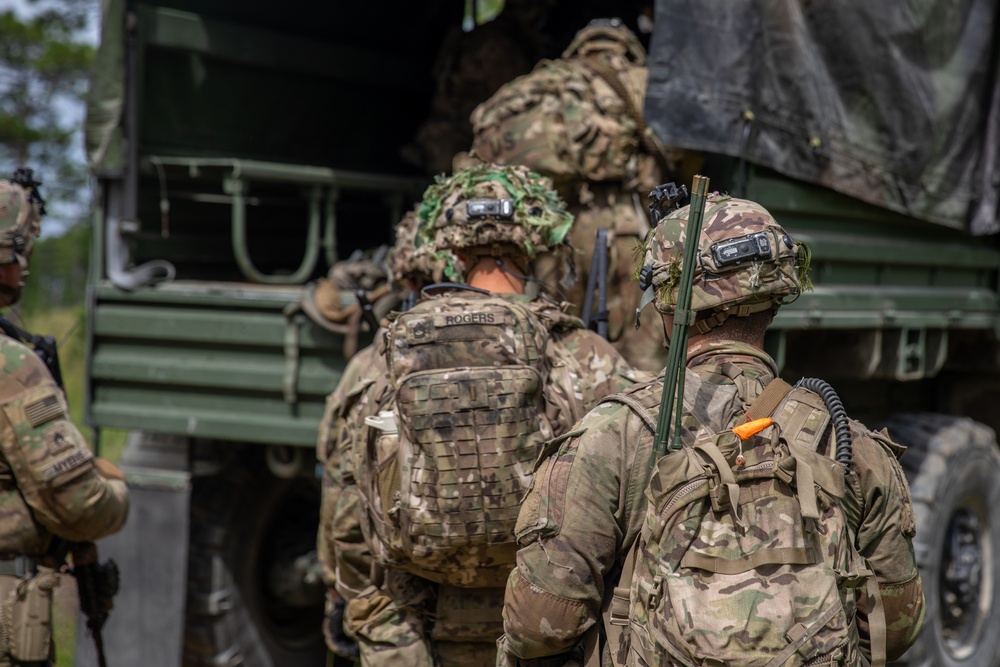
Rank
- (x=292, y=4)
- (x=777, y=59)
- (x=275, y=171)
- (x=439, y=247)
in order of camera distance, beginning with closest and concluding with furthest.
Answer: (x=439, y=247), (x=777, y=59), (x=275, y=171), (x=292, y=4)

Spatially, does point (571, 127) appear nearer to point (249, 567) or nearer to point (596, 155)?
point (596, 155)

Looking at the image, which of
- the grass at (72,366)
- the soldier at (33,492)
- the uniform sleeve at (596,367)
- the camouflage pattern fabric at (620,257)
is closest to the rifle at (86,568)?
the soldier at (33,492)

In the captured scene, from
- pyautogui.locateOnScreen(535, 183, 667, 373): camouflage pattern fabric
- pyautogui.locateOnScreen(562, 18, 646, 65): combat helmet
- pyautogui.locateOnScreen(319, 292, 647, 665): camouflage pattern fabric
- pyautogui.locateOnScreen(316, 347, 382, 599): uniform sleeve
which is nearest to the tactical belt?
pyautogui.locateOnScreen(316, 347, 382, 599): uniform sleeve

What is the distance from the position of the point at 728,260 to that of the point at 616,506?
0.45 meters

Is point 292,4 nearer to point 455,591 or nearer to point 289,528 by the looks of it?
point 289,528

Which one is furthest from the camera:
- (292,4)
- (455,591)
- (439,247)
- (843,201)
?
(292,4)

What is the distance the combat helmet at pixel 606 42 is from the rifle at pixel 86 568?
202 centimetres

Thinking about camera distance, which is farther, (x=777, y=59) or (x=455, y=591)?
(x=777, y=59)

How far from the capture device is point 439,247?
3.08m

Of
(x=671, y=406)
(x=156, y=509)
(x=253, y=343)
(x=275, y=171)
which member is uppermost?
(x=275, y=171)

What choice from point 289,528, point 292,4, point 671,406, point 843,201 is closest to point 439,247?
point 671,406

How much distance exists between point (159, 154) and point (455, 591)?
2608 mm

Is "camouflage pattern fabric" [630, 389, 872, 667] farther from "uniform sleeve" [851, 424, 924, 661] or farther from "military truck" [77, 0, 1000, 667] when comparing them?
"military truck" [77, 0, 1000, 667]

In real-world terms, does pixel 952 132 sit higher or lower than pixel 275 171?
higher
